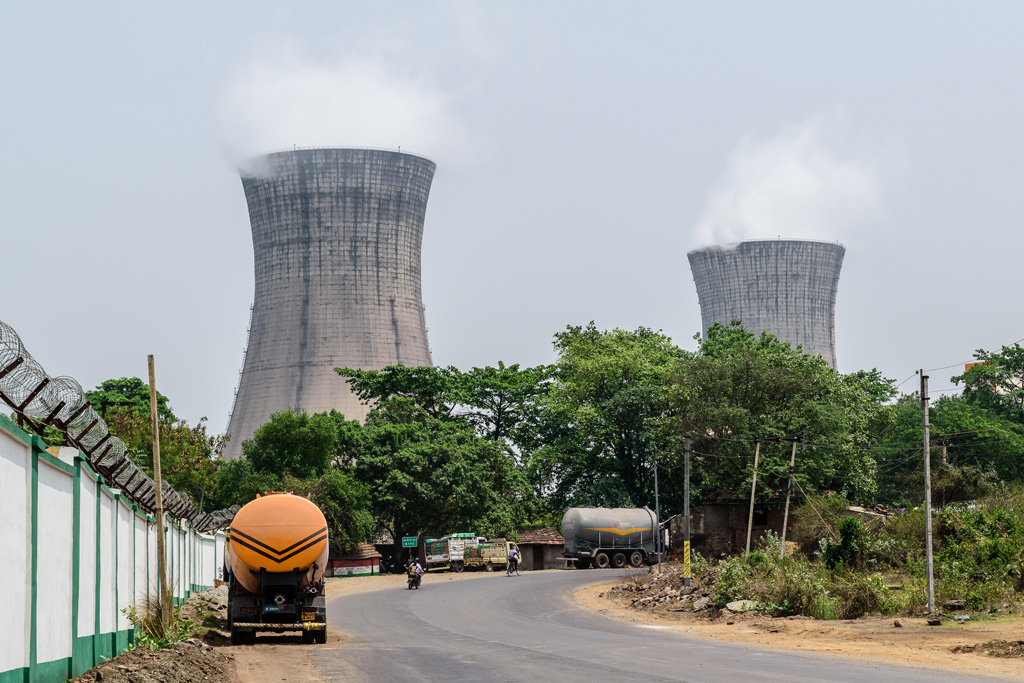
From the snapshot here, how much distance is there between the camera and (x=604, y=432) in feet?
230

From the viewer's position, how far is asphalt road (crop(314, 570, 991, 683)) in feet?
50.0

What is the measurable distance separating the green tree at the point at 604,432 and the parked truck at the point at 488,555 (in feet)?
30.7

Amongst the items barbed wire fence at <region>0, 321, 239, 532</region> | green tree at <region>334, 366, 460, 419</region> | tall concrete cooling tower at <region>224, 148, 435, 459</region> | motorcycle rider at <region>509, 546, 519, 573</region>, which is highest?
tall concrete cooling tower at <region>224, 148, 435, 459</region>

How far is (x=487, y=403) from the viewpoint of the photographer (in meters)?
75.5

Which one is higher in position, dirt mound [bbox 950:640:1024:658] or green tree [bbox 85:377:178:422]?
green tree [bbox 85:377:178:422]

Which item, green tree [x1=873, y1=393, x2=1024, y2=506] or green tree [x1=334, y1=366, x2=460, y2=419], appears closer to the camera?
green tree [x1=873, y1=393, x2=1024, y2=506]

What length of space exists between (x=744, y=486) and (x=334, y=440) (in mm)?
24681

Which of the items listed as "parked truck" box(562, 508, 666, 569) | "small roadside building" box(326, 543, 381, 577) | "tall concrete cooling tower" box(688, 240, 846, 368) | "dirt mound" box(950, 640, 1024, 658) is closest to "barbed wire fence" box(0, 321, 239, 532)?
"dirt mound" box(950, 640, 1024, 658)

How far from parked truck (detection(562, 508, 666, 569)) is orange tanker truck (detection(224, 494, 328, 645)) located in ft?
136

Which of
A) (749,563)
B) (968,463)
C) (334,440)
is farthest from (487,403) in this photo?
(749,563)

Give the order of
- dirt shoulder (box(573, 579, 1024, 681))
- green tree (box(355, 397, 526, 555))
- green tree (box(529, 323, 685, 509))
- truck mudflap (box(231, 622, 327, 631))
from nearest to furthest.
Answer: dirt shoulder (box(573, 579, 1024, 681))
truck mudflap (box(231, 622, 327, 631))
green tree (box(355, 397, 526, 555))
green tree (box(529, 323, 685, 509))

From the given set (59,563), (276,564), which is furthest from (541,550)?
(59,563)

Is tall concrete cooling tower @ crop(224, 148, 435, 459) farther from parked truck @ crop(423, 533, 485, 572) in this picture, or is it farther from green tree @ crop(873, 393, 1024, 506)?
green tree @ crop(873, 393, 1024, 506)

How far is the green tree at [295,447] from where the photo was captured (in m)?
64.8
